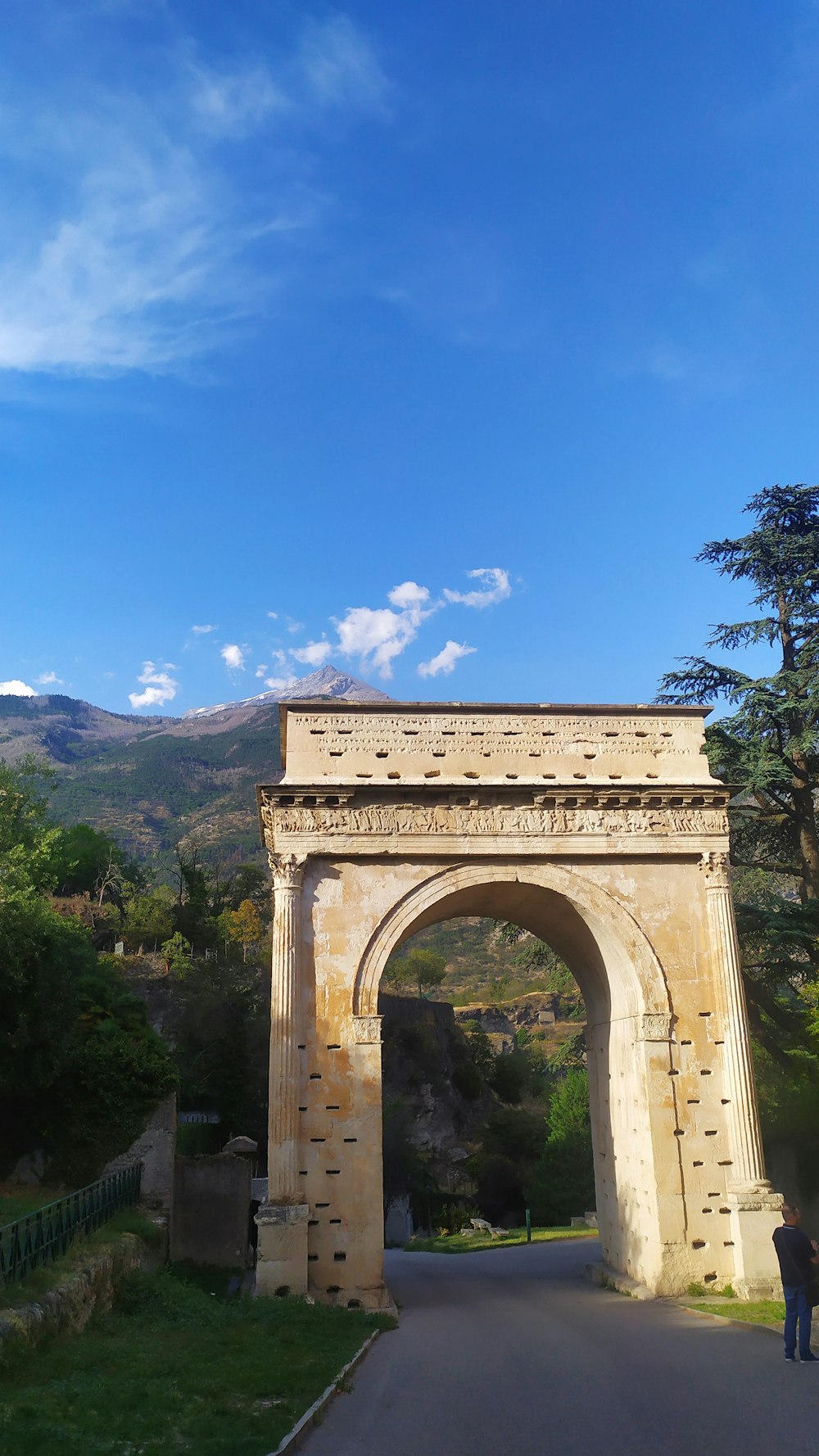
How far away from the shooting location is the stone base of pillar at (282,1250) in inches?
565

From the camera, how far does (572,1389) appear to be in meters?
9.16

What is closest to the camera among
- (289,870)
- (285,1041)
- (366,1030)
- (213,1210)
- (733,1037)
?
(285,1041)

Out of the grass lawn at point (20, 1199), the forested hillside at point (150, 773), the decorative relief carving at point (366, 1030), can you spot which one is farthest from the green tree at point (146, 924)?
the forested hillside at point (150, 773)

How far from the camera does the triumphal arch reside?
15148mm

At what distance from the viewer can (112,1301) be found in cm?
1130

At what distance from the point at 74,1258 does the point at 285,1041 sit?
17.2ft

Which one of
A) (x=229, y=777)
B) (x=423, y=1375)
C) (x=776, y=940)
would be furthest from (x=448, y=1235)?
(x=229, y=777)

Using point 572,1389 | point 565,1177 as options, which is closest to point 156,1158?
point 572,1389

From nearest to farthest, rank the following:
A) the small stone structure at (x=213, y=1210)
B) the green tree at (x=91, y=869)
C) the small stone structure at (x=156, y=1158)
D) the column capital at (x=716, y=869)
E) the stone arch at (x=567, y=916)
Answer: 1. the stone arch at (x=567, y=916)
2. the column capital at (x=716, y=869)
3. the small stone structure at (x=156, y=1158)
4. the small stone structure at (x=213, y=1210)
5. the green tree at (x=91, y=869)

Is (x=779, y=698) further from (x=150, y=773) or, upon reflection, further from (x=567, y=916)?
(x=150, y=773)

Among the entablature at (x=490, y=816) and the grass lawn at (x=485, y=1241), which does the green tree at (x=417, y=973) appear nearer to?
the grass lawn at (x=485, y=1241)

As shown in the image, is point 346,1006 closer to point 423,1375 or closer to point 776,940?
point 423,1375

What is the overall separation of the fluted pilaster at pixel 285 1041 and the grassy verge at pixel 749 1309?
232 inches

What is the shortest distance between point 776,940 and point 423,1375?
1312 cm
